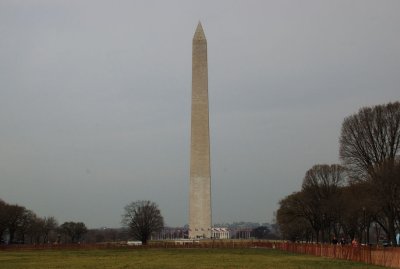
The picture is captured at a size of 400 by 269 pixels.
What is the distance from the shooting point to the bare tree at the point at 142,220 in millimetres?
88919

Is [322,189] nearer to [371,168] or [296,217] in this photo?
[296,217]

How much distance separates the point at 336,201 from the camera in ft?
200

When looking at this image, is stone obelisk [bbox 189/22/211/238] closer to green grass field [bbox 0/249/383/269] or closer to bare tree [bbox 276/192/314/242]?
bare tree [bbox 276/192/314/242]

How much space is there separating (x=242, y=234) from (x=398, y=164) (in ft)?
463

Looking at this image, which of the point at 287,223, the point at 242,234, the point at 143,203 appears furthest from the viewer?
the point at 242,234

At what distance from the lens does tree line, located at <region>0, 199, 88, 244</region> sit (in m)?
82.3

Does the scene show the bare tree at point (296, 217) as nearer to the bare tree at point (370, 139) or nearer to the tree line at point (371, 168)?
the tree line at point (371, 168)

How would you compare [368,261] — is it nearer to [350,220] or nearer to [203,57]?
[350,220]

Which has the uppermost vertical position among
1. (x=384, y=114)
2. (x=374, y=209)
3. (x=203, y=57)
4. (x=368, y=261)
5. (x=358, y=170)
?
(x=203, y=57)

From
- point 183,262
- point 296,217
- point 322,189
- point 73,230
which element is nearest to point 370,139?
point 322,189

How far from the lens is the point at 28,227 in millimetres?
93688

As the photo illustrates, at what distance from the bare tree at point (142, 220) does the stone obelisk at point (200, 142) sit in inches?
1009

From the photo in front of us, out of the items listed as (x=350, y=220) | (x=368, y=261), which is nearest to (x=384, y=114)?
(x=350, y=220)

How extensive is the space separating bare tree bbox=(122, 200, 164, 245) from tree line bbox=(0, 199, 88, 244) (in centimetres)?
1092
